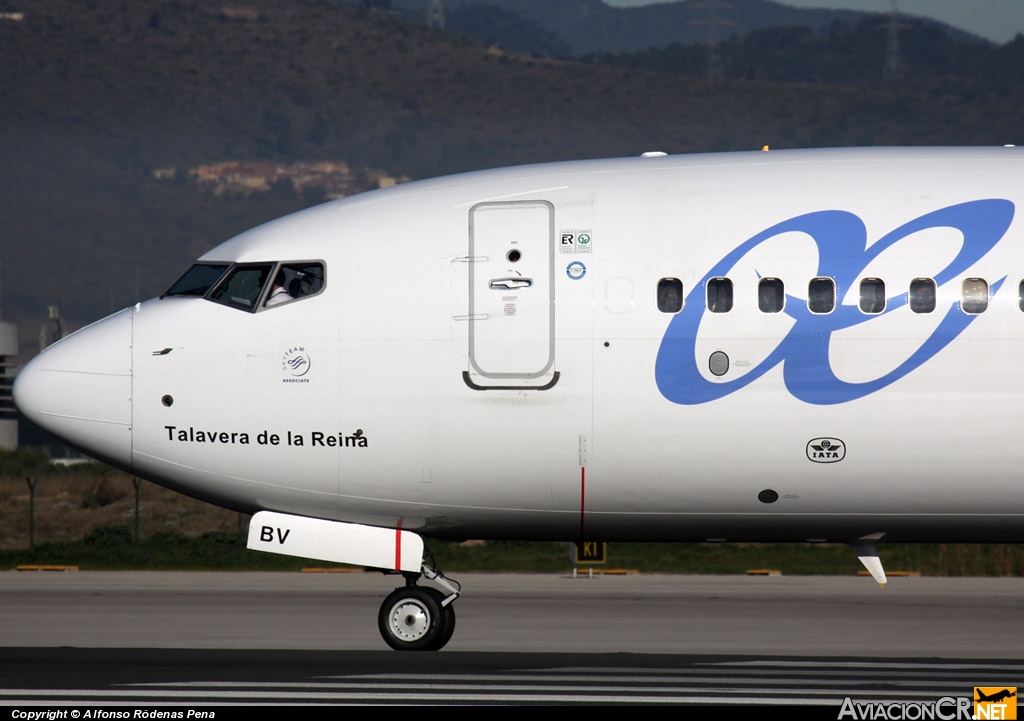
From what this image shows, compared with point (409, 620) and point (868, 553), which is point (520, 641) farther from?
point (868, 553)

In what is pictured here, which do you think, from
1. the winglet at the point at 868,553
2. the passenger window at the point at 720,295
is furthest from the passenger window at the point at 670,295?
the winglet at the point at 868,553

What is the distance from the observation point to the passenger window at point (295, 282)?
1586 centimetres

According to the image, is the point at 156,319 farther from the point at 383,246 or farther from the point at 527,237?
the point at 527,237

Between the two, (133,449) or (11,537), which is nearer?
(133,449)

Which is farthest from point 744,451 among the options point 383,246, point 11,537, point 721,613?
point 11,537

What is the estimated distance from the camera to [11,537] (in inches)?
1793

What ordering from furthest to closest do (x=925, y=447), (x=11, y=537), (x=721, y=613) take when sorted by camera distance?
(x=11, y=537), (x=721, y=613), (x=925, y=447)

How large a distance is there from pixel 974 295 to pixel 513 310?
495 centimetres

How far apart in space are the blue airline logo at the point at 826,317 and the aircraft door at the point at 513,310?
4.32 ft

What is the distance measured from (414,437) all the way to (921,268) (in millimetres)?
5803

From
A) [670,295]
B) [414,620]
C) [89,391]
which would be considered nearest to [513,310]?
[670,295]

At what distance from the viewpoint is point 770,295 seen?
14.9 metres

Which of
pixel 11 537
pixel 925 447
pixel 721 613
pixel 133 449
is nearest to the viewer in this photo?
pixel 925 447

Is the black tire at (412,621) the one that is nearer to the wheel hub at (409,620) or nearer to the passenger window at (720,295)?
the wheel hub at (409,620)
